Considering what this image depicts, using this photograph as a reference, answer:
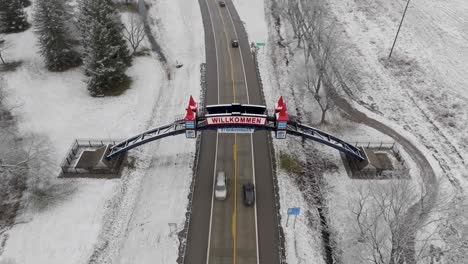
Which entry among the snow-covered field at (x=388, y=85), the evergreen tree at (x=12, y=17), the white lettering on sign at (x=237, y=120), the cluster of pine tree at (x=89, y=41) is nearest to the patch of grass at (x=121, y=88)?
the cluster of pine tree at (x=89, y=41)

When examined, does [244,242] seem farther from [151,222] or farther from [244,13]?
[244,13]

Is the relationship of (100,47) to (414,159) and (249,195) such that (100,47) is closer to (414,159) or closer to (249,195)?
(249,195)

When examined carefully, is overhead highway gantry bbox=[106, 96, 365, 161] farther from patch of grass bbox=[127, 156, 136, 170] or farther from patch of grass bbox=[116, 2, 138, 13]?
patch of grass bbox=[116, 2, 138, 13]

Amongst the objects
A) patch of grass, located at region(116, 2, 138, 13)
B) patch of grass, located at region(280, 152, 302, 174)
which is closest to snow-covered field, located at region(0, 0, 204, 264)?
patch of grass, located at region(280, 152, 302, 174)

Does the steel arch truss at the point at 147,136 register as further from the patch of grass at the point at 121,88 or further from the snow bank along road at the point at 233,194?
the patch of grass at the point at 121,88

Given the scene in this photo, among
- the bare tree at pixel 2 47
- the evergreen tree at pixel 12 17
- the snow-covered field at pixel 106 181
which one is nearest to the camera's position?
the snow-covered field at pixel 106 181
